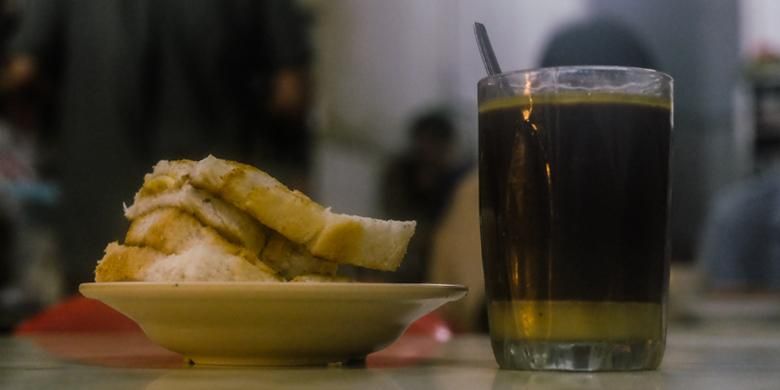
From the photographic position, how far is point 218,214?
69 cm

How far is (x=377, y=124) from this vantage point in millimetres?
4477

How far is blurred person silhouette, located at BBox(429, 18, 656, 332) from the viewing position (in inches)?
95.4

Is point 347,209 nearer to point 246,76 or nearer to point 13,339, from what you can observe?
point 246,76

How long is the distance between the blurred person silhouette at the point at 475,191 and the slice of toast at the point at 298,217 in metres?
1.59

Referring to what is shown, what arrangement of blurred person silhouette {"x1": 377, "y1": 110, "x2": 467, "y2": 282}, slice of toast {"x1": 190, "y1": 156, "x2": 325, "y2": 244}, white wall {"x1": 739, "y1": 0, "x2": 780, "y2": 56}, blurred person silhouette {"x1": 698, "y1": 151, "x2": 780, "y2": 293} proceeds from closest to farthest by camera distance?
slice of toast {"x1": 190, "y1": 156, "x2": 325, "y2": 244} < blurred person silhouette {"x1": 698, "y1": 151, "x2": 780, "y2": 293} < blurred person silhouette {"x1": 377, "y1": 110, "x2": 467, "y2": 282} < white wall {"x1": 739, "y1": 0, "x2": 780, "y2": 56}

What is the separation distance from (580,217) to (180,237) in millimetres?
260

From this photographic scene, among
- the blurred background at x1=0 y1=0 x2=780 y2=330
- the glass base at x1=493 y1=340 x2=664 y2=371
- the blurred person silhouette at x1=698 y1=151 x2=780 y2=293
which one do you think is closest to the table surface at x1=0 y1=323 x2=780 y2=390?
the glass base at x1=493 y1=340 x2=664 y2=371

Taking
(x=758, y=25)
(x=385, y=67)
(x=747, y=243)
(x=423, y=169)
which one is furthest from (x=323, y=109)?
(x=758, y=25)

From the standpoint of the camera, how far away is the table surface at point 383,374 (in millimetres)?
573

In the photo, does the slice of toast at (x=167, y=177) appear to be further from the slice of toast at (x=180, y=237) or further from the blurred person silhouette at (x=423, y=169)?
the blurred person silhouette at (x=423, y=169)

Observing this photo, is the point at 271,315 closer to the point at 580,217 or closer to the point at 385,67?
the point at 580,217

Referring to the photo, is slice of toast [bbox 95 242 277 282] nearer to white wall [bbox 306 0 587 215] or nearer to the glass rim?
the glass rim

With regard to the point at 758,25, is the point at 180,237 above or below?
below

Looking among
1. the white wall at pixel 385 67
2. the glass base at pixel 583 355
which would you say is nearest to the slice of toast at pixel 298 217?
the glass base at pixel 583 355
